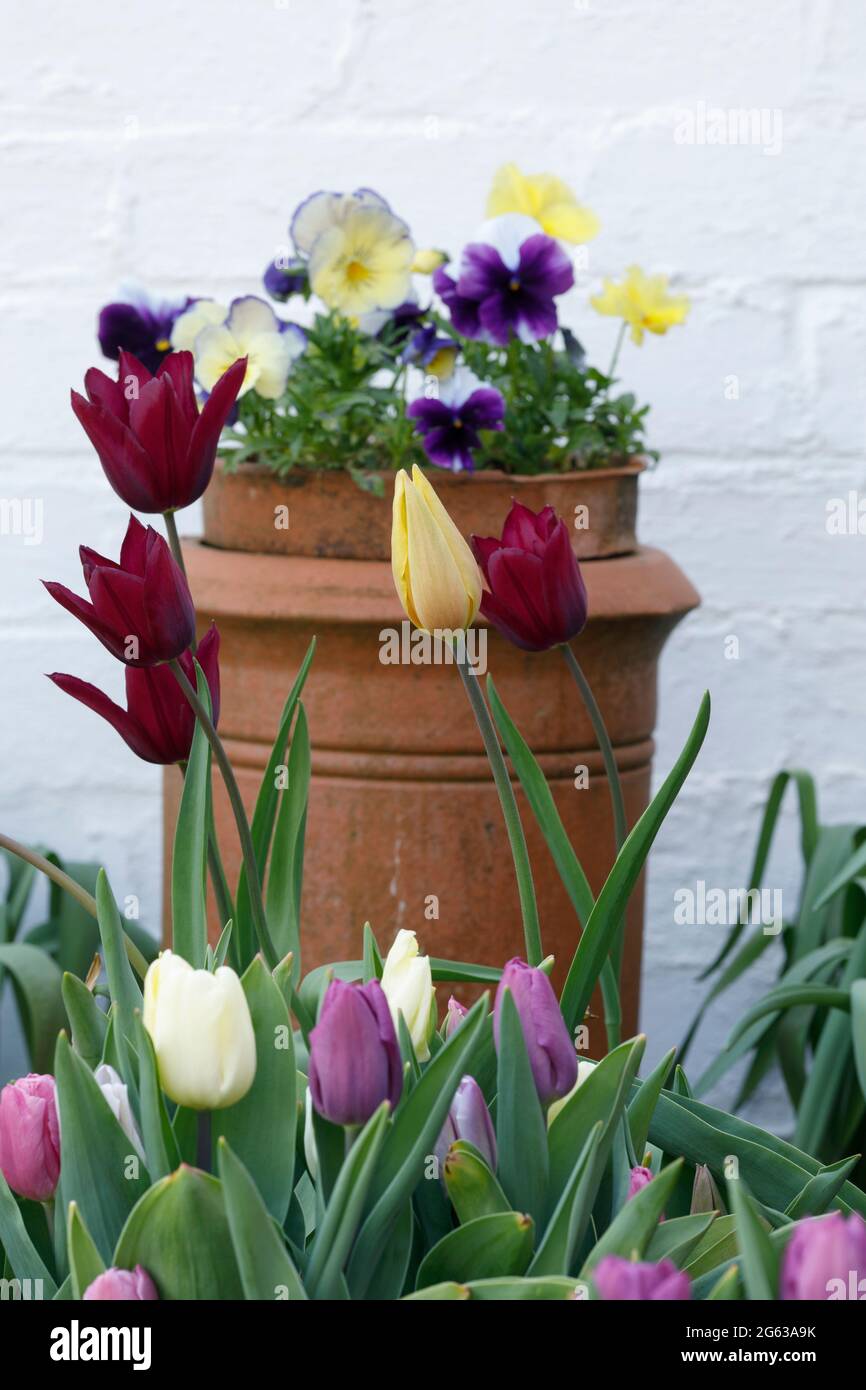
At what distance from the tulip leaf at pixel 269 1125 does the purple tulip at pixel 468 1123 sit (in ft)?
0.11

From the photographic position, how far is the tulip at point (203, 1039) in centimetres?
32

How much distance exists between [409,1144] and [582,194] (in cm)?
105

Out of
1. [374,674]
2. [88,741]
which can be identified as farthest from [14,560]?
[374,674]

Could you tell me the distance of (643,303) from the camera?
40.0 inches

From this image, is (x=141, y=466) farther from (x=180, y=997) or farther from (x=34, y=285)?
(x=34, y=285)

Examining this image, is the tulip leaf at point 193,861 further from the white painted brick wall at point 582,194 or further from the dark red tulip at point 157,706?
the white painted brick wall at point 582,194

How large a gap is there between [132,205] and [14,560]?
315mm

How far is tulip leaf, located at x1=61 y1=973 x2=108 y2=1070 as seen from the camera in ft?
1.31

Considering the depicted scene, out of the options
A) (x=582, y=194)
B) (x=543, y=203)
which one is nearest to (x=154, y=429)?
(x=543, y=203)

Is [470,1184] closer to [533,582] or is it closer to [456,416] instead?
[533,582]

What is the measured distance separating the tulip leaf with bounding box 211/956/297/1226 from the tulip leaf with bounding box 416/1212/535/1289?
→ 1.5 inches

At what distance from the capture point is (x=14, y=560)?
4.25 ft

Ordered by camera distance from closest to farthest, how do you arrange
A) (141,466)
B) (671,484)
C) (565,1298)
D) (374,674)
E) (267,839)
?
(565,1298), (141,466), (267,839), (374,674), (671,484)

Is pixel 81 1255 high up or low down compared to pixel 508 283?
down
